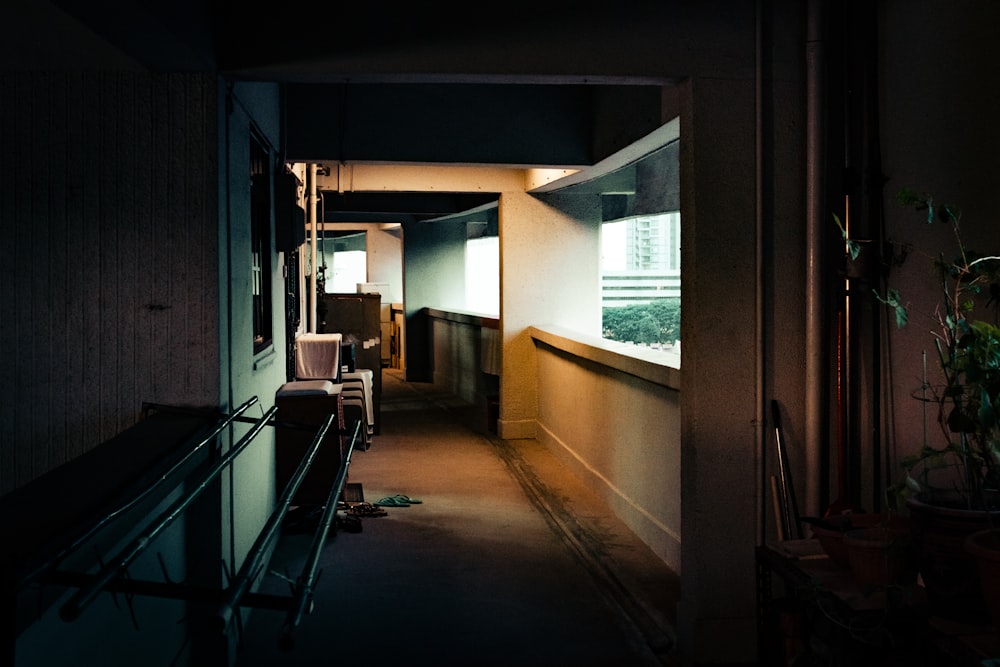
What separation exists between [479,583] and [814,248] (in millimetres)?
2325

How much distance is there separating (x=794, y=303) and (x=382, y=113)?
360cm

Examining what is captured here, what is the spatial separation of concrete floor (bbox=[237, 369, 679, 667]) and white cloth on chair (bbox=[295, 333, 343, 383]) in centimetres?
82

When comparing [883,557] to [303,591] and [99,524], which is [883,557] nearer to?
[303,591]

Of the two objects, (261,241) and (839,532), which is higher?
(261,241)

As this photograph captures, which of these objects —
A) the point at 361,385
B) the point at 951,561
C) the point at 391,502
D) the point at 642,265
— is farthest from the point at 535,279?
the point at 642,265

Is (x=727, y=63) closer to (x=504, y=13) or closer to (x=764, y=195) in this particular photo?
(x=764, y=195)

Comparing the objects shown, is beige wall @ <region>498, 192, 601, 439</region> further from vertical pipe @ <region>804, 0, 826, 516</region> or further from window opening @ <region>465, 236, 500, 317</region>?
window opening @ <region>465, 236, 500, 317</region>

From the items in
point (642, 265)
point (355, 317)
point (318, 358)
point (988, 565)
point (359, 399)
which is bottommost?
point (359, 399)

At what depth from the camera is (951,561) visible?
7.20 ft

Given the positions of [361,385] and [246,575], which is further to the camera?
[361,385]

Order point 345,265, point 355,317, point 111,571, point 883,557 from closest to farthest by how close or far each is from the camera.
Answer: point 111,571 < point 883,557 < point 355,317 < point 345,265

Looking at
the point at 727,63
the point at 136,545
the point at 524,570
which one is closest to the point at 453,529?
the point at 524,570

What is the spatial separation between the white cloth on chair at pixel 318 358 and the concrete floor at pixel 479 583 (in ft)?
2.70

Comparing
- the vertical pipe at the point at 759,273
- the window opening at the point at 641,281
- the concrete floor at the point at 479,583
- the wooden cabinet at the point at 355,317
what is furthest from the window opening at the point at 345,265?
the vertical pipe at the point at 759,273
